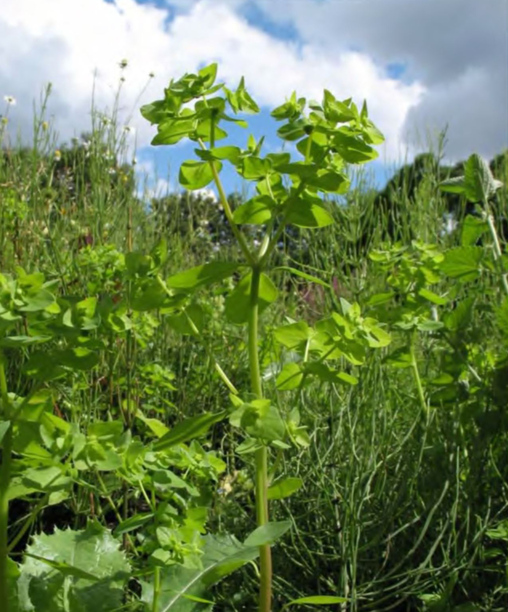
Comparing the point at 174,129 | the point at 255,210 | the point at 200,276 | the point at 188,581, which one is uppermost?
the point at 174,129

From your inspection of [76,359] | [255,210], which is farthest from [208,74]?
[76,359]

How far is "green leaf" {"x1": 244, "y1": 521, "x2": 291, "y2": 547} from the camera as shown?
0.99 m

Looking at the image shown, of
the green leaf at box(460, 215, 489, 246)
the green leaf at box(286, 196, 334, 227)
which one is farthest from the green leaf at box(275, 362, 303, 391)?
the green leaf at box(460, 215, 489, 246)

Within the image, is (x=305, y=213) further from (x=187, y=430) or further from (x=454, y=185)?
(x=454, y=185)

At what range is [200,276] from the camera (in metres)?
1.09

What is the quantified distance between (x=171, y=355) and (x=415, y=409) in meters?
1.23

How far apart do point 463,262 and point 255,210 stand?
2.55 feet

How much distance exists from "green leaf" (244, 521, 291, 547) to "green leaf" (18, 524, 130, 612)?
26cm

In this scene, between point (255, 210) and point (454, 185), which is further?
point (454, 185)

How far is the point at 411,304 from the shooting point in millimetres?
1778

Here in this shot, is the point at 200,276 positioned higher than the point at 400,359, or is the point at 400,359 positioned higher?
the point at 200,276

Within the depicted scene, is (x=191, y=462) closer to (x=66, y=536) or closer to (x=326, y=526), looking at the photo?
(x=66, y=536)

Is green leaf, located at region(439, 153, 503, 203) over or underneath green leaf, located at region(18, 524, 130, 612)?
over

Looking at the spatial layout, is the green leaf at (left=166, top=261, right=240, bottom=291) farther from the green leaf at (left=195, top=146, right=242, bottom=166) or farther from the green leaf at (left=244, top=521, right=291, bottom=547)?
the green leaf at (left=244, top=521, right=291, bottom=547)
